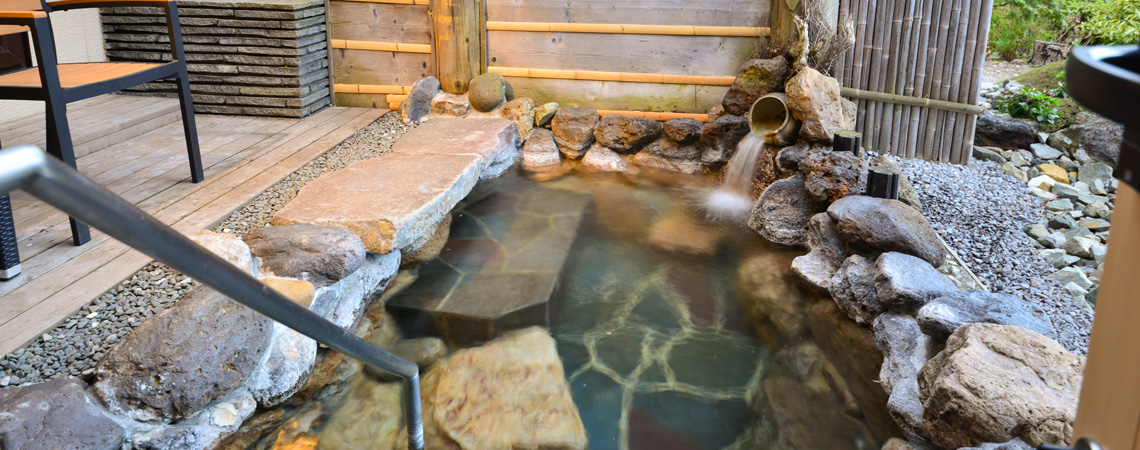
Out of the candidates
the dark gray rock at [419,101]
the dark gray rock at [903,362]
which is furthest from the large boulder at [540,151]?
the dark gray rock at [903,362]

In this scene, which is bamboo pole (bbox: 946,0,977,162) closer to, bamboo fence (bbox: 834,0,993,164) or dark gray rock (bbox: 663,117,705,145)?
bamboo fence (bbox: 834,0,993,164)

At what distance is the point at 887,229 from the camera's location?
125 inches

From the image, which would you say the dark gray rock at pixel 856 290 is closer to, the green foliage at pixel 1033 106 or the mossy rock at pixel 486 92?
the mossy rock at pixel 486 92

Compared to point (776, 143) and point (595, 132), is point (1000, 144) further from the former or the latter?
point (595, 132)

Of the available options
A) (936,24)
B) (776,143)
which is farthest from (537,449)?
(936,24)

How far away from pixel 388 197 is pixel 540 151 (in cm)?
190

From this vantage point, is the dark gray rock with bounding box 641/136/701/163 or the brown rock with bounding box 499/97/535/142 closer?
the dark gray rock with bounding box 641/136/701/163

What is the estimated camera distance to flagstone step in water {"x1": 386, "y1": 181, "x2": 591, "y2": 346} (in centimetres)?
304

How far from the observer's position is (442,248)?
3.73 metres

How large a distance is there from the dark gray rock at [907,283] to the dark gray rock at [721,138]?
194 centimetres

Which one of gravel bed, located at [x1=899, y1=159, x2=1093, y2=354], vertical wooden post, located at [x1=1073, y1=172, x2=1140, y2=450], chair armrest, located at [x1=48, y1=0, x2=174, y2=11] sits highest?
chair armrest, located at [x1=48, y1=0, x2=174, y2=11]

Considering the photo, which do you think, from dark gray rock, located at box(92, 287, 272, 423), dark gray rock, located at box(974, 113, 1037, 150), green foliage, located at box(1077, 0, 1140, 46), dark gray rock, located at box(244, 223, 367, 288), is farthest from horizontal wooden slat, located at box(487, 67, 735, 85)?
dark gray rock, located at box(92, 287, 272, 423)

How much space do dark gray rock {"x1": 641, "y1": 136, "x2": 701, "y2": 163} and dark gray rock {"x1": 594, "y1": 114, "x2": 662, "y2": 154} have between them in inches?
2.6

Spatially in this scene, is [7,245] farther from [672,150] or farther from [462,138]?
[672,150]
